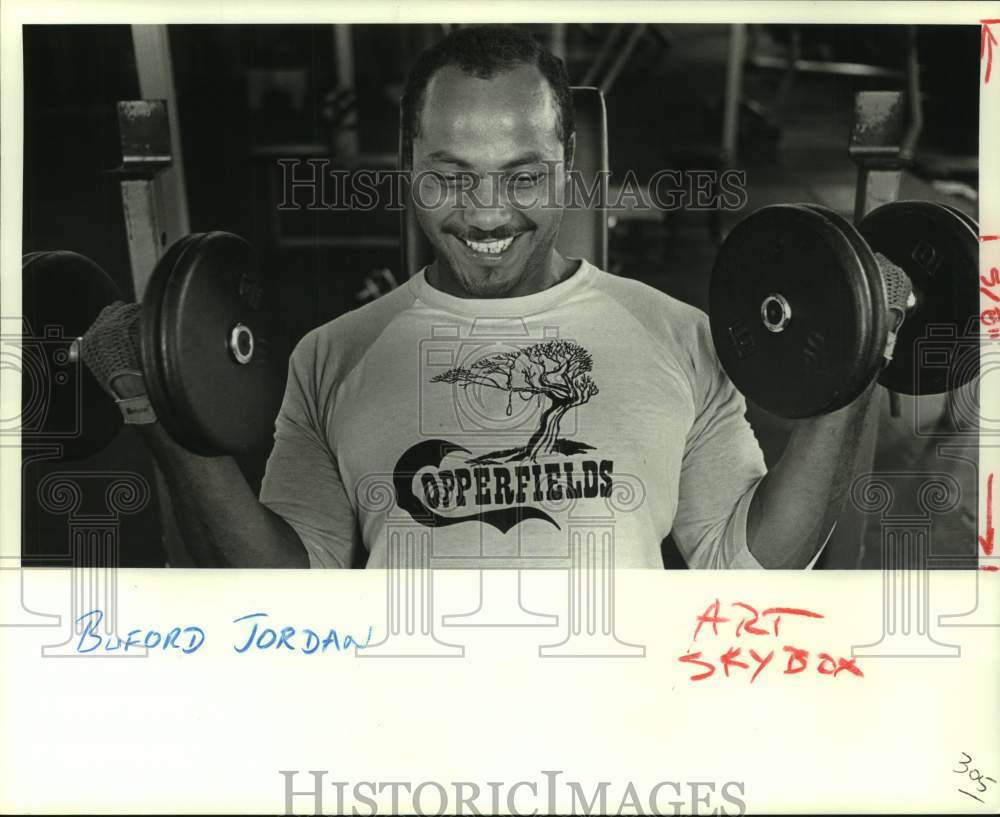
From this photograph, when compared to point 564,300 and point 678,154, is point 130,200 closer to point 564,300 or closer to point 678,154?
point 564,300

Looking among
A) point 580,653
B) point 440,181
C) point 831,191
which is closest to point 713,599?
point 580,653

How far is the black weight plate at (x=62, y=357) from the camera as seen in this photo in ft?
5.35

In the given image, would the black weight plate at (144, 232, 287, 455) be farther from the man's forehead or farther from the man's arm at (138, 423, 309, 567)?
the man's forehead

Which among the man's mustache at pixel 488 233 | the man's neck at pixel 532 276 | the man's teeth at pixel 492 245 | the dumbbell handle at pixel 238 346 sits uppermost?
the man's mustache at pixel 488 233

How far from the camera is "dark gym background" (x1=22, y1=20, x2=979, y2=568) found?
162 centimetres

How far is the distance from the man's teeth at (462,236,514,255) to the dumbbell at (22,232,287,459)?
321 mm

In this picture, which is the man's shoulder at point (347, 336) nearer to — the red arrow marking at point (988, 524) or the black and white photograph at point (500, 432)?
the black and white photograph at point (500, 432)

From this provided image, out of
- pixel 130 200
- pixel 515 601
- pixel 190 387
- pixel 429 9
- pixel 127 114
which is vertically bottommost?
pixel 515 601

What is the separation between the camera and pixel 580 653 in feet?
5.38

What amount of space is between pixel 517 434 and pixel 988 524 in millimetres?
754

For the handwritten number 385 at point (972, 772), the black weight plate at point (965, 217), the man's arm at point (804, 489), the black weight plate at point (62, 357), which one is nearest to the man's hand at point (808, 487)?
the man's arm at point (804, 489)

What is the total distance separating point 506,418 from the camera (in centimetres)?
161

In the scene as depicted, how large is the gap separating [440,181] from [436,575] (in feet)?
1.95

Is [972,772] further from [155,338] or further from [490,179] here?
[155,338]
